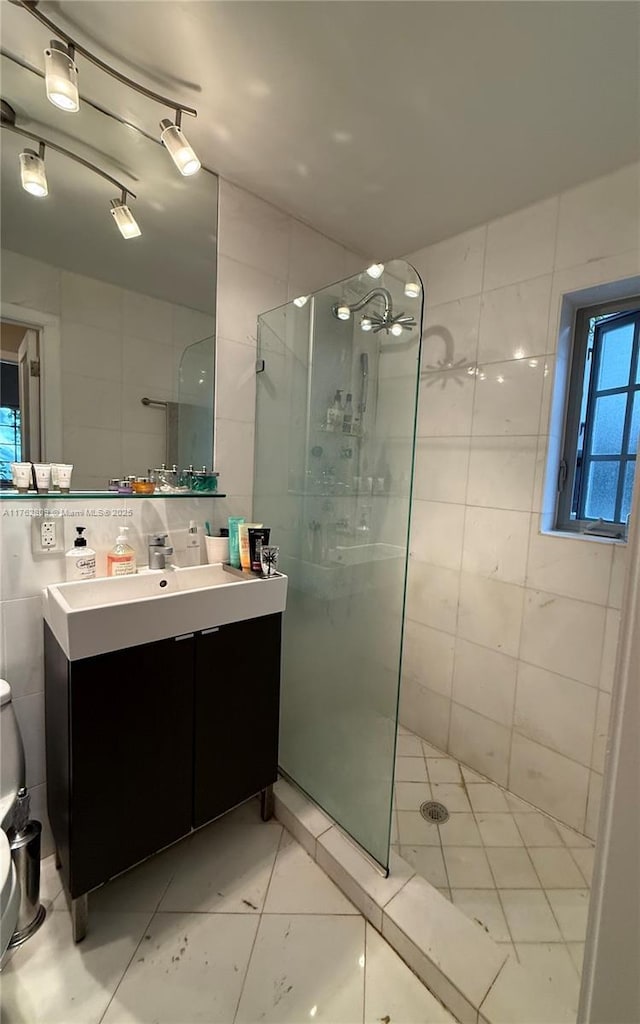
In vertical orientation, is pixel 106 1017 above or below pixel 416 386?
below

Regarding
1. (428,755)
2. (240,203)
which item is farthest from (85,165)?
(428,755)

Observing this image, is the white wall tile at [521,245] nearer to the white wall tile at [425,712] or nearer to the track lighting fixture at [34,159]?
the track lighting fixture at [34,159]

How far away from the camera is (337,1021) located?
98 centimetres

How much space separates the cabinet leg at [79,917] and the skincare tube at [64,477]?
110 centimetres

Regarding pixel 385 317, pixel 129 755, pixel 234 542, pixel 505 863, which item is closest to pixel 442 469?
pixel 385 317

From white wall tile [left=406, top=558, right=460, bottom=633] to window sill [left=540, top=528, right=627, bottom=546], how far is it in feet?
1.45

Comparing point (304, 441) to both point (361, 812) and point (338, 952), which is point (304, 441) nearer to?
point (361, 812)

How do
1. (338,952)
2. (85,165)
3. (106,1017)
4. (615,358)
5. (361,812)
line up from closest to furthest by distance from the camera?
(106,1017) → (338,952) → (85,165) → (361,812) → (615,358)

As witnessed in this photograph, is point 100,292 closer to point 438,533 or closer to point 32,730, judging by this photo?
point 32,730

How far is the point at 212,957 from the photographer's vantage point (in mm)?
1088

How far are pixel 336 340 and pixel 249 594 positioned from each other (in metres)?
0.99

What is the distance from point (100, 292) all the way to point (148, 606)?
1019 mm

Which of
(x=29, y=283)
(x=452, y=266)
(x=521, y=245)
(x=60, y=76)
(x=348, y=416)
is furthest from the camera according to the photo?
(x=452, y=266)

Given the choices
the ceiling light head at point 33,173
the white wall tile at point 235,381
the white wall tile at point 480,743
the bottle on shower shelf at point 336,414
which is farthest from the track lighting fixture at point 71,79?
the white wall tile at point 480,743
